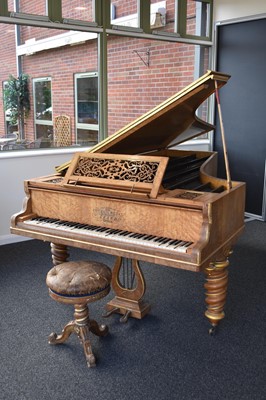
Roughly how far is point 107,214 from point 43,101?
9.39 ft

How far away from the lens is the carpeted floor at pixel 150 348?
2.18 metres

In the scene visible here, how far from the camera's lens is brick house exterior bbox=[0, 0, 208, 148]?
4.47 m

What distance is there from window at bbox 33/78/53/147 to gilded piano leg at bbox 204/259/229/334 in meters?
2.88

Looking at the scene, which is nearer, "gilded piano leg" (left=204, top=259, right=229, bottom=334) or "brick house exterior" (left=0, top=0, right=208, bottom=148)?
"gilded piano leg" (left=204, top=259, right=229, bottom=334)

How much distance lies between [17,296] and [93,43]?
3.05 metres

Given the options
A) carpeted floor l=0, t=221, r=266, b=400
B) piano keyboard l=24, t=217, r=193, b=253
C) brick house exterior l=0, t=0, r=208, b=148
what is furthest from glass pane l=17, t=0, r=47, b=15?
carpeted floor l=0, t=221, r=266, b=400

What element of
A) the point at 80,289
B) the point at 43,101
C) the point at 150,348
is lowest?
the point at 150,348

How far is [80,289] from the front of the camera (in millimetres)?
2258

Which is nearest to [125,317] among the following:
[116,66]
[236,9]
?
Result: [116,66]

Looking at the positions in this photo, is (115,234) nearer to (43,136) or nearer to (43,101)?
(43,136)

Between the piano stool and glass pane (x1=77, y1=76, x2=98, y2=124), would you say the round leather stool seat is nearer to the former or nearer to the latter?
the piano stool

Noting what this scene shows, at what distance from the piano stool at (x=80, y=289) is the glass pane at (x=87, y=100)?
9.93ft

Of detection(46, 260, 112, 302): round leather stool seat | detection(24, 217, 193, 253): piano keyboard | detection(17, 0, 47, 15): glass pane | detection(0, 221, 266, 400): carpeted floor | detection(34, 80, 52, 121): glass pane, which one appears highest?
detection(17, 0, 47, 15): glass pane

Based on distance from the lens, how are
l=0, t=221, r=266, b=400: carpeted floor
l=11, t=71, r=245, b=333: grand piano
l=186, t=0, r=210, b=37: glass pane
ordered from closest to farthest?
l=0, t=221, r=266, b=400: carpeted floor → l=11, t=71, r=245, b=333: grand piano → l=186, t=0, r=210, b=37: glass pane
